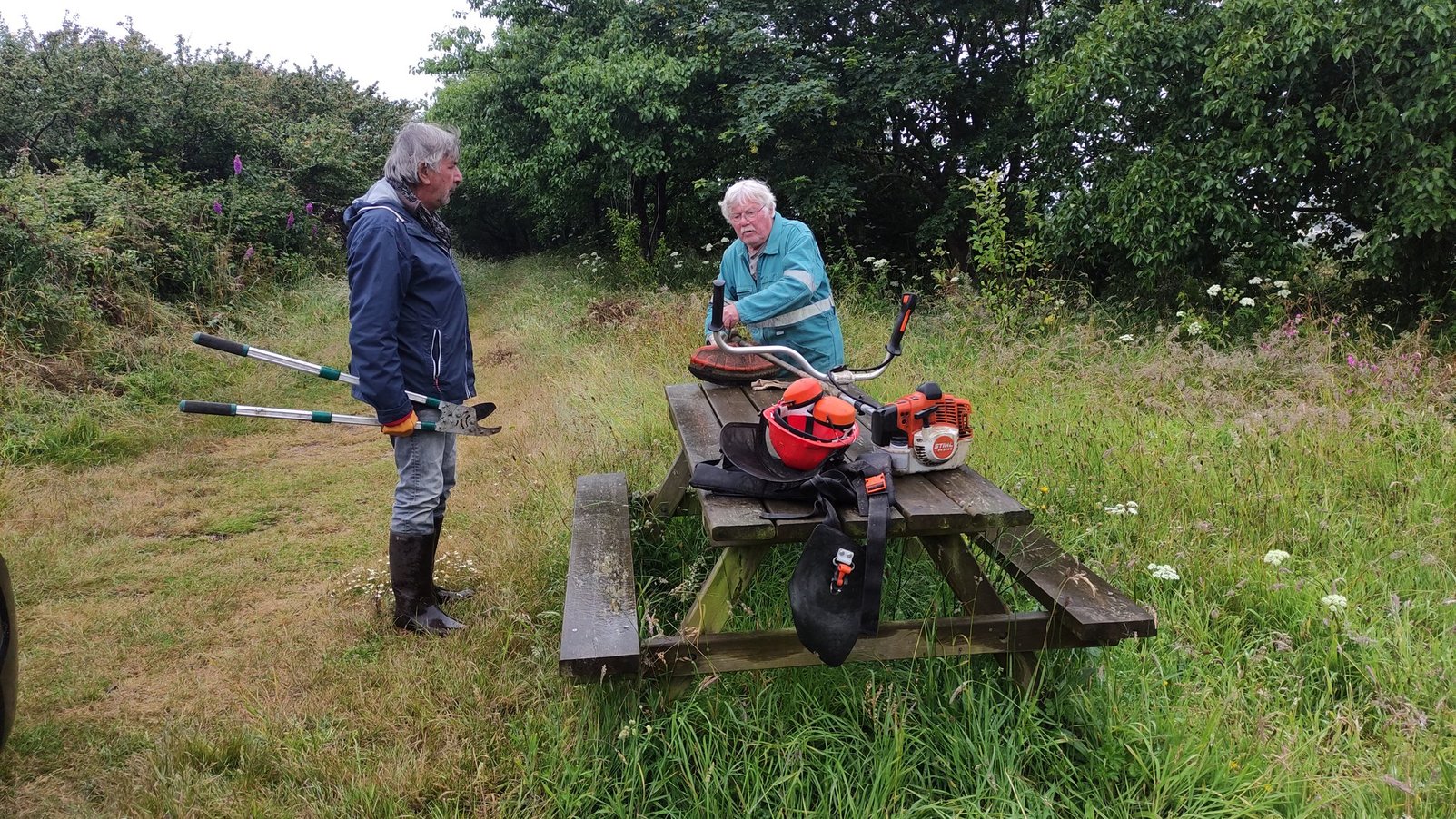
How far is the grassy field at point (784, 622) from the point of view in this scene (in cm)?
221

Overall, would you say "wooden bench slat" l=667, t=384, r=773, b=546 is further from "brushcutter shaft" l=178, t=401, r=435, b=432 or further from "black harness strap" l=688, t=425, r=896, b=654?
"brushcutter shaft" l=178, t=401, r=435, b=432

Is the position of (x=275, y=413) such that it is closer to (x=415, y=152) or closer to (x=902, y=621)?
(x=415, y=152)

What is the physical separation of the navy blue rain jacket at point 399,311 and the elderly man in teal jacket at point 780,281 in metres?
1.27

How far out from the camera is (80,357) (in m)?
7.19

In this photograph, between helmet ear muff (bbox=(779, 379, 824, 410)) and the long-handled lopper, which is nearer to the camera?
helmet ear muff (bbox=(779, 379, 824, 410))

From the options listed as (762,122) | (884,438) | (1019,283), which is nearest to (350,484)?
(884,438)

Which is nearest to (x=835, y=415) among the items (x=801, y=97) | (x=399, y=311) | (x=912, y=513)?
(x=912, y=513)

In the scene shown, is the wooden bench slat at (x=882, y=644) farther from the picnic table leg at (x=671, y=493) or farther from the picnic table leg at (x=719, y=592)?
the picnic table leg at (x=671, y=493)

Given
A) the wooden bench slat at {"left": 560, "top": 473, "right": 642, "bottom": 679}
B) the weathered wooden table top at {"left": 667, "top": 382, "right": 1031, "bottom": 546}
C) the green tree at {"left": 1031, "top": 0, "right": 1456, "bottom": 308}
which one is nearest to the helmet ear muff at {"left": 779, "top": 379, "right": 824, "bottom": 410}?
the weathered wooden table top at {"left": 667, "top": 382, "right": 1031, "bottom": 546}

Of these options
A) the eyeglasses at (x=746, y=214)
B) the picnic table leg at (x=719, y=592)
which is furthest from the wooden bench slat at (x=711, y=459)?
the eyeglasses at (x=746, y=214)

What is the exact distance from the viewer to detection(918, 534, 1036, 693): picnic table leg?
7.92 ft

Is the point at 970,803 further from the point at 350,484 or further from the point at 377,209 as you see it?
the point at 350,484

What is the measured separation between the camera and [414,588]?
3.36 metres

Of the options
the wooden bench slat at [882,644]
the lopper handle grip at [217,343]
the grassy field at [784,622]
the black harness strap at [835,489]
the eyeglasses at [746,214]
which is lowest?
the grassy field at [784,622]
